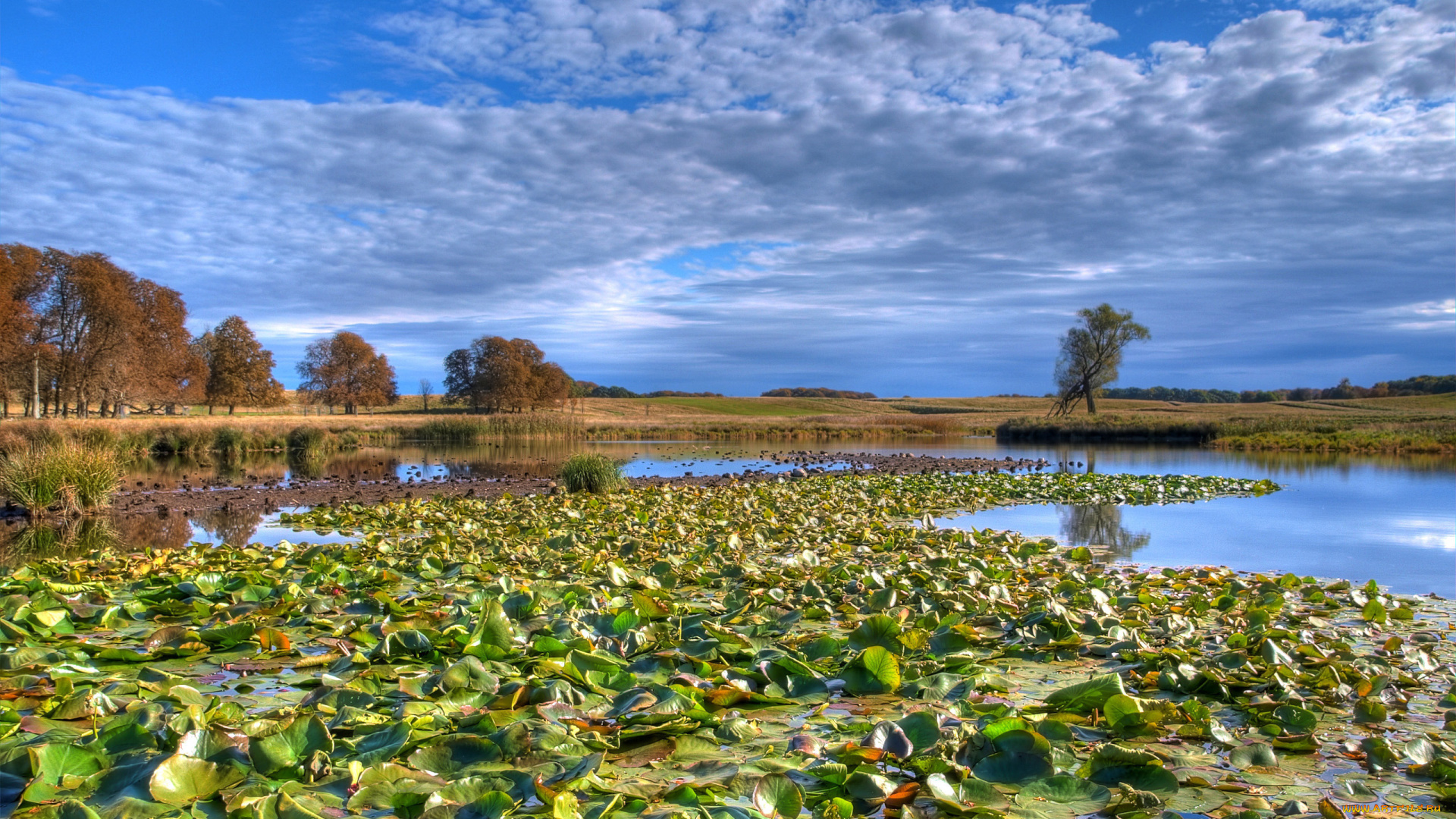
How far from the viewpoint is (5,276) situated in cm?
3250

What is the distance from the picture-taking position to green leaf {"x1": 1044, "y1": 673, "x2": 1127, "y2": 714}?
3381 millimetres

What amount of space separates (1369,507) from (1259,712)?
13.3 meters

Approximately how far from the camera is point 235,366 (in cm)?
5616

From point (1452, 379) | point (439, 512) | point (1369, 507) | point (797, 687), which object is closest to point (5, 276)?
point (439, 512)

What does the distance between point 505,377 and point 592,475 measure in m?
48.6

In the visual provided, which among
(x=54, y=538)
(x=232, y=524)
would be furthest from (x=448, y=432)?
(x=54, y=538)

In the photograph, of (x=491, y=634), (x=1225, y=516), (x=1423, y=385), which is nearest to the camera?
(x=491, y=634)

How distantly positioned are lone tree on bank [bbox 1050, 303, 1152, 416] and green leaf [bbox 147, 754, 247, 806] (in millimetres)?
55400

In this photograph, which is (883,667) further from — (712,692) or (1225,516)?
(1225,516)

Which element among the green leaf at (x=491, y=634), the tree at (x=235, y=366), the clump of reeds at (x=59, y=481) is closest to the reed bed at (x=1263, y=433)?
the green leaf at (x=491, y=634)

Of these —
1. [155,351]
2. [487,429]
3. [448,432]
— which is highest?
[155,351]

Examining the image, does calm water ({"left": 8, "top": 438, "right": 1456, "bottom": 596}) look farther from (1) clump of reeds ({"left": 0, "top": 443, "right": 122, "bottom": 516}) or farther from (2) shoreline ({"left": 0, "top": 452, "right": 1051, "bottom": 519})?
(1) clump of reeds ({"left": 0, "top": 443, "right": 122, "bottom": 516})

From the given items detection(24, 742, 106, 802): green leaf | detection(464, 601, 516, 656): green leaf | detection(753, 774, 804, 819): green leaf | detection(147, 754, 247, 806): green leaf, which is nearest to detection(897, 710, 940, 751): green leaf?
detection(753, 774, 804, 819): green leaf

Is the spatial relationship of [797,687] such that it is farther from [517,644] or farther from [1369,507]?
[1369,507]
